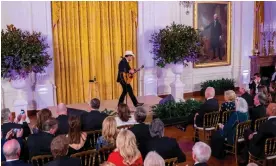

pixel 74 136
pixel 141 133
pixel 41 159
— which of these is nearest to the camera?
pixel 41 159

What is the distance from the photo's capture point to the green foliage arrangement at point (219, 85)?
12.2 metres

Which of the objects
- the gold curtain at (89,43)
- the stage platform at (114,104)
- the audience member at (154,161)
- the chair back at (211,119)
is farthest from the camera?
the gold curtain at (89,43)

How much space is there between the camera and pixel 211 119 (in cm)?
671

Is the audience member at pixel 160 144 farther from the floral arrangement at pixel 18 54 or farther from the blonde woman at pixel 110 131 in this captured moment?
the floral arrangement at pixel 18 54

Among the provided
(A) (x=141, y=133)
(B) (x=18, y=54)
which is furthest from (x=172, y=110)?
(B) (x=18, y=54)

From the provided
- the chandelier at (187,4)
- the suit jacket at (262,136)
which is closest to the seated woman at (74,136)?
the suit jacket at (262,136)

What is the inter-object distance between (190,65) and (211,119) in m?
5.53

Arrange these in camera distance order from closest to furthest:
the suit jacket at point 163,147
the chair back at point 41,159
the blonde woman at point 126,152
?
the blonde woman at point 126,152
the chair back at point 41,159
the suit jacket at point 163,147

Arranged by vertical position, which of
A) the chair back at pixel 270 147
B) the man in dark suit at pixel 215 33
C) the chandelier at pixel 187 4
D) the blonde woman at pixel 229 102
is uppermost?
the chandelier at pixel 187 4

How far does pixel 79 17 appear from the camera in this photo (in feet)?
→ 33.1

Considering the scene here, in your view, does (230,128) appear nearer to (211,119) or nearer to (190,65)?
(211,119)

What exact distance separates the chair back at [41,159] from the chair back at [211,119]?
10.6 feet

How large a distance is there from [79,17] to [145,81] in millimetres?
2750

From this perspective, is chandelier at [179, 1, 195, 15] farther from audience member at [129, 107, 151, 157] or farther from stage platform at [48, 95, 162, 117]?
audience member at [129, 107, 151, 157]
